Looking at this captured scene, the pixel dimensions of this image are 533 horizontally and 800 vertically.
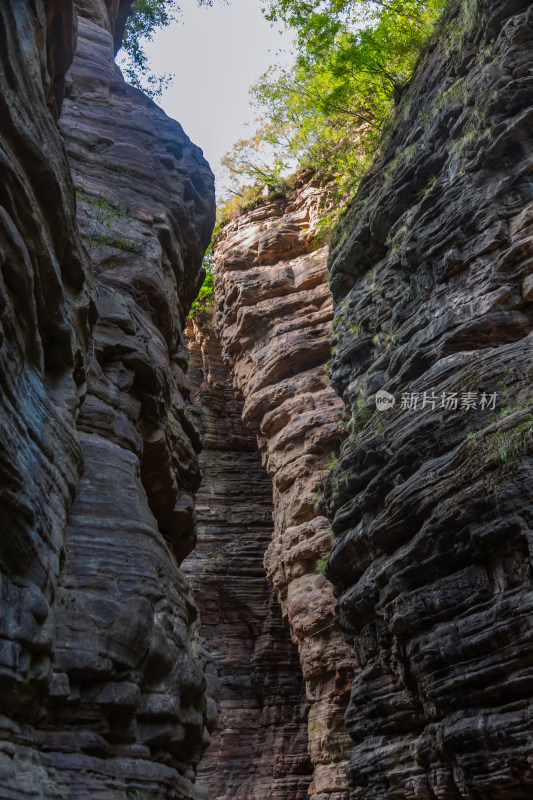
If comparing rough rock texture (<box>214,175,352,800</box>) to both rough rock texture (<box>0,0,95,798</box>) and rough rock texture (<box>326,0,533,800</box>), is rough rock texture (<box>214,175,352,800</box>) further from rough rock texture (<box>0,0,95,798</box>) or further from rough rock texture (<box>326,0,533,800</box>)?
rough rock texture (<box>0,0,95,798</box>)

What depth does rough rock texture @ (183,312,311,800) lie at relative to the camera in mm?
22344

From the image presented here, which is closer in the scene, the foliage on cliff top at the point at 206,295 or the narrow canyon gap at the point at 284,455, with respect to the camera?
the narrow canyon gap at the point at 284,455

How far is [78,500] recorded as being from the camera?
8.11m

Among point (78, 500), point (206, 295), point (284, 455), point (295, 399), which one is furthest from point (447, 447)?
point (206, 295)

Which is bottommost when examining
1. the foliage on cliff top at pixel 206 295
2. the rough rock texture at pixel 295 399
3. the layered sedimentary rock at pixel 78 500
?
the layered sedimentary rock at pixel 78 500

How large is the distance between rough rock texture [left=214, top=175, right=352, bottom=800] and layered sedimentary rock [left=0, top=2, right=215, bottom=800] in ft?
29.1

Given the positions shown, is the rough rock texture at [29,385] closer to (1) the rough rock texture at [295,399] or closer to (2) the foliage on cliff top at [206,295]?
(1) the rough rock texture at [295,399]

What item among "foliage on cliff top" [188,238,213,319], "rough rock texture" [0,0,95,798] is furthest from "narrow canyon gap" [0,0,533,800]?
"foliage on cliff top" [188,238,213,319]

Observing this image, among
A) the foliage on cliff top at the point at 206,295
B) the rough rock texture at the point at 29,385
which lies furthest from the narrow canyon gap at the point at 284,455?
the foliage on cliff top at the point at 206,295

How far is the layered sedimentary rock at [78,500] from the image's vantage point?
5895mm

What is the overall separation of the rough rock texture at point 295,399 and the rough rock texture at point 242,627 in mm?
3465

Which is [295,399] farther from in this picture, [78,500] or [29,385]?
[29,385]

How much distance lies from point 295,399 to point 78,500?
15.6m

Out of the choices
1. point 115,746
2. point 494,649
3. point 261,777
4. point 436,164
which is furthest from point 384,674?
point 261,777
